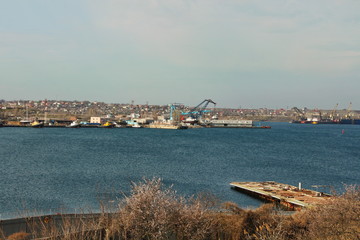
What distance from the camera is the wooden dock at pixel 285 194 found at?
20406mm

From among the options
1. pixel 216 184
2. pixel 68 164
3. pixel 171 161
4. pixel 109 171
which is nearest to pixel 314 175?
pixel 216 184

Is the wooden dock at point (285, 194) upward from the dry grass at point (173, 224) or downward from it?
downward

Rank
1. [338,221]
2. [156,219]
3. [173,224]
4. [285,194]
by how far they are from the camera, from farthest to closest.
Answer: [285,194] → [338,221] → [173,224] → [156,219]

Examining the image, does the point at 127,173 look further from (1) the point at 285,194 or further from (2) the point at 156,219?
(2) the point at 156,219

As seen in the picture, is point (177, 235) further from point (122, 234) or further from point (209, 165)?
point (209, 165)

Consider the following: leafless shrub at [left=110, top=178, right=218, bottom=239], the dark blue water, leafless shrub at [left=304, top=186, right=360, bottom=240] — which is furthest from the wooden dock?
leafless shrub at [left=110, top=178, right=218, bottom=239]

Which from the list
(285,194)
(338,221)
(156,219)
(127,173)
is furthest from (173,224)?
(127,173)

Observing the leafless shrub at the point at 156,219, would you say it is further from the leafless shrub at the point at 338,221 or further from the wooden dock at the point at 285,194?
the wooden dock at the point at 285,194

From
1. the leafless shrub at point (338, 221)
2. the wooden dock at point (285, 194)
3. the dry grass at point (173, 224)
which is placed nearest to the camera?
the dry grass at point (173, 224)

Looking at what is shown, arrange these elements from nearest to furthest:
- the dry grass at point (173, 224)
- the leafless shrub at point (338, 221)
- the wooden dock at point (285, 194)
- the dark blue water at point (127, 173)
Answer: the dry grass at point (173, 224)
the leafless shrub at point (338, 221)
the wooden dock at point (285, 194)
the dark blue water at point (127, 173)

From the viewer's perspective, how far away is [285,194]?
22.7 metres

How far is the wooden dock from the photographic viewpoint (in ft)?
66.9

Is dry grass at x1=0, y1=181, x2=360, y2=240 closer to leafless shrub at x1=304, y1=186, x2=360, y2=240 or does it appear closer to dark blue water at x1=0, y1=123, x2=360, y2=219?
leafless shrub at x1=304, y1=186, x2=360, y2=240

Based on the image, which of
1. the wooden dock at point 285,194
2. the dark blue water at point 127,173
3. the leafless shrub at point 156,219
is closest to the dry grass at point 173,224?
the leafless shrub at point 156,219
